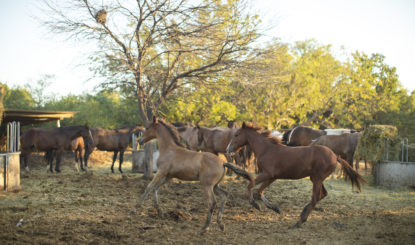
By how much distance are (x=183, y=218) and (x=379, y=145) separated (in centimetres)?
838

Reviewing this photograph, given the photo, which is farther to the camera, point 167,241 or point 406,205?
point 406,205

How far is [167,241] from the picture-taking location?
5258 mm

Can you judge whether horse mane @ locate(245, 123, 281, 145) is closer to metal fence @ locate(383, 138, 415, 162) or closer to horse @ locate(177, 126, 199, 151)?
metal fence @ locate(383, 138, 415, 162)

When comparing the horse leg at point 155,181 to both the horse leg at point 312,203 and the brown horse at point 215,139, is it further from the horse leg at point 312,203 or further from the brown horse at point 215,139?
the brown horse at point 215,139

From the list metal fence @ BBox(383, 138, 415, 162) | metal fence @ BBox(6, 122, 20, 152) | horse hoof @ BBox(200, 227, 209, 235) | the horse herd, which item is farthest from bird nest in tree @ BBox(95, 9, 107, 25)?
metal fence @ BBox(383, 138, 415, 162)

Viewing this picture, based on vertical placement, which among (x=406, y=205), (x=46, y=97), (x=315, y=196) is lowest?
(x=406, y=205)

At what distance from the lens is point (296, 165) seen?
719 centimetres

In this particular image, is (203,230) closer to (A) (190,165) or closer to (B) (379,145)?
(A) (190,165)

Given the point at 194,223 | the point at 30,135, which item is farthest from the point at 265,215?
the point at 30,135

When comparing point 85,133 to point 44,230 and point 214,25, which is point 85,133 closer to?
point 214,25

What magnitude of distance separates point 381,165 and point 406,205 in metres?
3.42

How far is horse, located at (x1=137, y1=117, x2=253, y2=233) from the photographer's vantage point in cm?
632

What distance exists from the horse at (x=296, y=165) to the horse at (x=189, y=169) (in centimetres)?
63

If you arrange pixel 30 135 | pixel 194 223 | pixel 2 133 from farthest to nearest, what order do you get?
pixel 2 133
pixel 30 135
pixel 194 223
